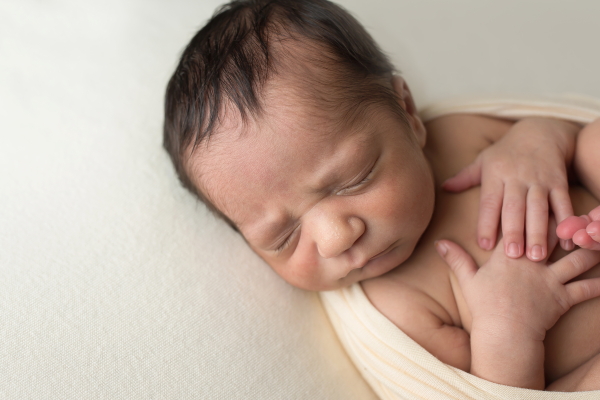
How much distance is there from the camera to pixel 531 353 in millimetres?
849

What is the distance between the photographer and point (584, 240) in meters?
0.82

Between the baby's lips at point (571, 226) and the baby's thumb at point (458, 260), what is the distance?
176mm

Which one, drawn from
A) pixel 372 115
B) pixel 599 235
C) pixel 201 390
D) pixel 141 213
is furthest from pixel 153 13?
pixel 599 235

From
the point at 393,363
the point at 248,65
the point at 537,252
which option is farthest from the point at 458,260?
the point at 248,65

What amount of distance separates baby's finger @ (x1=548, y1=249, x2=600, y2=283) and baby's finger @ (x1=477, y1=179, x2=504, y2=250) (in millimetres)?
125

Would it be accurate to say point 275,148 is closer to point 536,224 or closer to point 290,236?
point 290,236

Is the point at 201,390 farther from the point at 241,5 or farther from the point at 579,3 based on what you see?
the point at 579,3

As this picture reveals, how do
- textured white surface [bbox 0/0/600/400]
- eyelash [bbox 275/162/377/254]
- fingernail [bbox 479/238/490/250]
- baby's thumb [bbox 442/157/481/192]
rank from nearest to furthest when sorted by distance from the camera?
1. textured white surface [bbox 0/0/600/400]
2. eyelash [bbox 275/162/377/254]
3. fingernail [bbox 479/238/490/250]
4. baby's thumb [bbox 442/157/481/192]

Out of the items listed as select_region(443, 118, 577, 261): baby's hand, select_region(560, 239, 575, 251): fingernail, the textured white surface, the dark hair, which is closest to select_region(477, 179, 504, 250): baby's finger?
select_region(443, 118, 577, 261): baby's hand

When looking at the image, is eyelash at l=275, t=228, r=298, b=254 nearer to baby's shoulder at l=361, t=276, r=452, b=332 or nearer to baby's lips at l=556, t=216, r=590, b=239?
baby's shoulder at l=361, t=276, r=452, b=332

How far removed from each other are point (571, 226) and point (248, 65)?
0.65m

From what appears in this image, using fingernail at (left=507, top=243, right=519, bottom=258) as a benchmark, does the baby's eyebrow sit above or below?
below

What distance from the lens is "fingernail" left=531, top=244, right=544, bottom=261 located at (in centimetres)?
90

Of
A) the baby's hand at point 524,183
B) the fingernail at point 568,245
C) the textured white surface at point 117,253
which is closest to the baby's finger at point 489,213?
the baby's hand at point 524,183
